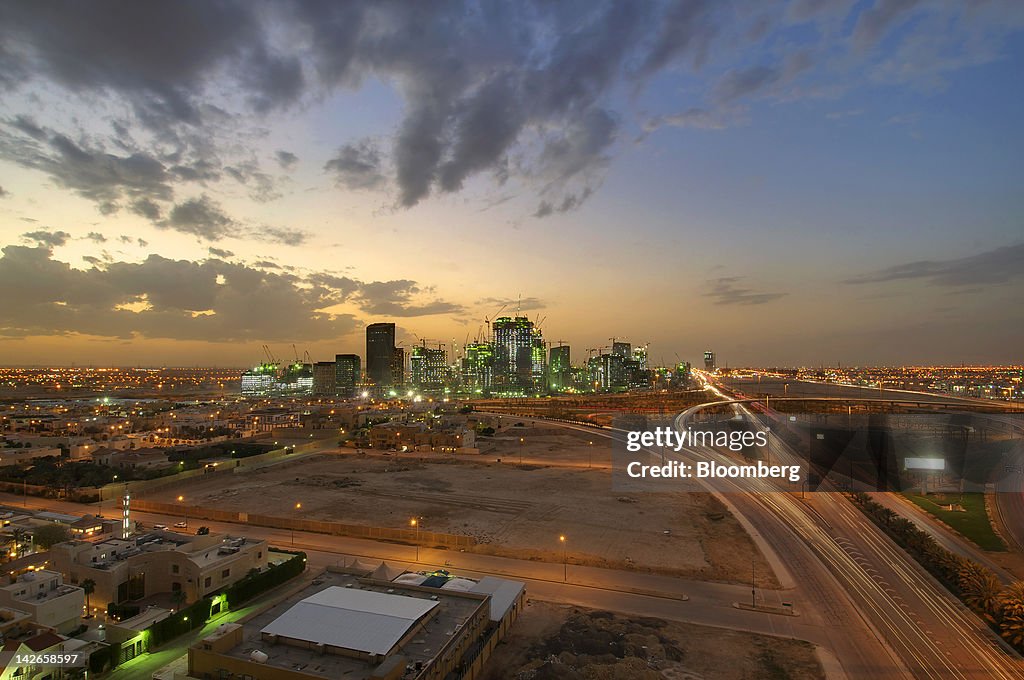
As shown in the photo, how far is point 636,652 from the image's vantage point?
1789 centimetres

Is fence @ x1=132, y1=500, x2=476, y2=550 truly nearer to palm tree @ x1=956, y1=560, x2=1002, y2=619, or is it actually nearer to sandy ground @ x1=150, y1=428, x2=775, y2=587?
sandy ground @ x1=150, y1=428, x2=775, y2=587

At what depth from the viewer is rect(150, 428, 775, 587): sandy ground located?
2828 cm

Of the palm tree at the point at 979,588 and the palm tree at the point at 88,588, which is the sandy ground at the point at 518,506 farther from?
the palm tree at the point at 88,588

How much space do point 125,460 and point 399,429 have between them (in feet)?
95.9

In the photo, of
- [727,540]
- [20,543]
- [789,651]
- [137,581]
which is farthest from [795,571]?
[20,543]

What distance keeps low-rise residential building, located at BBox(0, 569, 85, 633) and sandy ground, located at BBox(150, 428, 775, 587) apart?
16.8 metres

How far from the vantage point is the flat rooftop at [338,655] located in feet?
49.3

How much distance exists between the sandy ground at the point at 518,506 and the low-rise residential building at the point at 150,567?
11.9 meters

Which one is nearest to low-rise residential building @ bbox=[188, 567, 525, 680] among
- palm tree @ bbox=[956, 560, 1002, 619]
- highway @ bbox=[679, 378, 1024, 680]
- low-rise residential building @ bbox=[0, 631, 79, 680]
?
low-rise residential building @ bbox=[0, 631, 79, 680]

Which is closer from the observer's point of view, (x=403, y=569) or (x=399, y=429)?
(x=403, y=569)

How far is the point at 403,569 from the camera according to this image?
2573 cm

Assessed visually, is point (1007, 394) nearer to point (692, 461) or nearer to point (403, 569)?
point (692, 461)

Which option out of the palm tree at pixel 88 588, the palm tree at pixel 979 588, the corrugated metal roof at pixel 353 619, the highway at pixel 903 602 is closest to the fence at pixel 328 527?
the corrugated metal roof at pixel 353 619

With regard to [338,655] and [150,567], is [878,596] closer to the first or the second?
[338,655]
